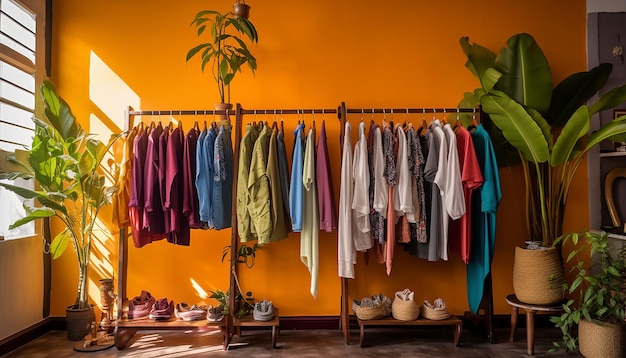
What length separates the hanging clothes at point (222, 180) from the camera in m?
3.52

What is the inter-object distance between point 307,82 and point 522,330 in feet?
9.39

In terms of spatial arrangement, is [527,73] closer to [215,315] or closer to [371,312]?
[371,312]

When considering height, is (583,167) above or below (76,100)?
below

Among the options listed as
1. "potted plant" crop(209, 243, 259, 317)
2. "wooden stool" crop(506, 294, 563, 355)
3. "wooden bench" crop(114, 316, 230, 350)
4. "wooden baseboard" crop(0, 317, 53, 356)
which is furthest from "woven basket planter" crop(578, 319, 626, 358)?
"wooden baseboard" crop(0, 317, 53, 356)

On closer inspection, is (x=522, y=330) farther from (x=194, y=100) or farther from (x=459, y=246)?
(x=194, y=100)

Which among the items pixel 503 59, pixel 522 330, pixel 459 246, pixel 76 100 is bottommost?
pixel 522 330

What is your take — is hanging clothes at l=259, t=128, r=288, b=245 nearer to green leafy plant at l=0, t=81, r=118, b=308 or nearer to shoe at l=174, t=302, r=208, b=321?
shoe at l=174, t=302, r=208, b=321

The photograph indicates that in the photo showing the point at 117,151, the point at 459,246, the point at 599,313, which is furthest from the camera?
the point at 117,151

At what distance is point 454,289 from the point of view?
4.11 m

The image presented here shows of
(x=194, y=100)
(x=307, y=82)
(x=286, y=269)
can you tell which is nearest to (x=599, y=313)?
(x=286, y=269)

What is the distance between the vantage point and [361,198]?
11.5ft

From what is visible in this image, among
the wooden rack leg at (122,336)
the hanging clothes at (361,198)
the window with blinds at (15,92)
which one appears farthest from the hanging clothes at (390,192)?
the window with blinds at (15,92)

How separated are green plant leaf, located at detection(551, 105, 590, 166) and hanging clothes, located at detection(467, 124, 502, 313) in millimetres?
453

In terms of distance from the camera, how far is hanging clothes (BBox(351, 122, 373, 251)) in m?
3.50
